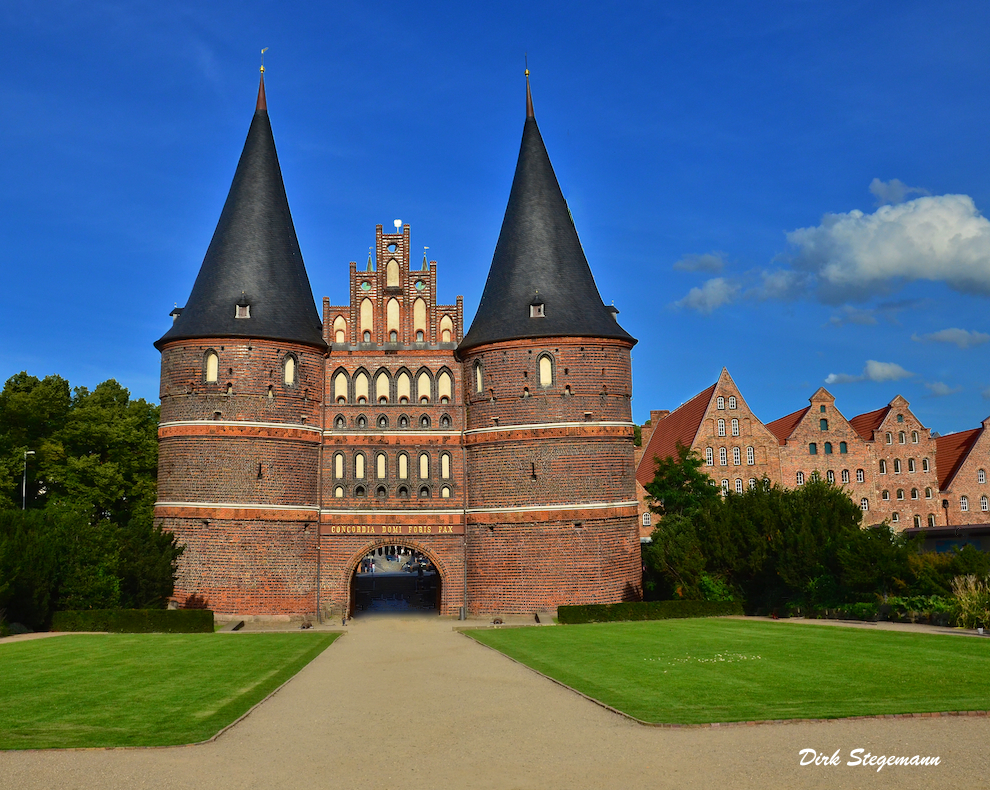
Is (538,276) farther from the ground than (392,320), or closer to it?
farther from the ground

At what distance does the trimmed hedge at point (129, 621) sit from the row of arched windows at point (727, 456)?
106ft

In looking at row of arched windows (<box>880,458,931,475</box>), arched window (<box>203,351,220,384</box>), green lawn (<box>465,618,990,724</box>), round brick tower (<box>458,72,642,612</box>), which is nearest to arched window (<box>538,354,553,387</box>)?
round brick tower (<box>458,72,642,612</box>)

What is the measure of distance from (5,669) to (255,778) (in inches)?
413

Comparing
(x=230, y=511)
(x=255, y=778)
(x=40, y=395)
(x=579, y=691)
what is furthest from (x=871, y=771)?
(x=40, y=395)

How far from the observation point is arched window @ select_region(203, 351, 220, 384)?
32.9m

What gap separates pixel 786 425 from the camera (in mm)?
57156

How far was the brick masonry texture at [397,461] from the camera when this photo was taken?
3228 centimetres

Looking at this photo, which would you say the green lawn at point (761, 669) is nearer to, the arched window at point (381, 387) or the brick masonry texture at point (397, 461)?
the brick masonry texture at point (397, 461)

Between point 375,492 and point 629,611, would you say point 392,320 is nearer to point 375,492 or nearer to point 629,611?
point 375,492

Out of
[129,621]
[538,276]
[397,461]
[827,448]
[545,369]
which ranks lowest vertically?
[129,621]

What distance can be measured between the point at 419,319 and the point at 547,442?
Answer: 768 cm

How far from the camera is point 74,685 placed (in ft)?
53.9

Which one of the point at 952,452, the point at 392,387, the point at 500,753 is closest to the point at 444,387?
the point at 392,387

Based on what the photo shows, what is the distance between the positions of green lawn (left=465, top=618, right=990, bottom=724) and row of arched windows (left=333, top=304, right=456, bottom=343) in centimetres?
1443
